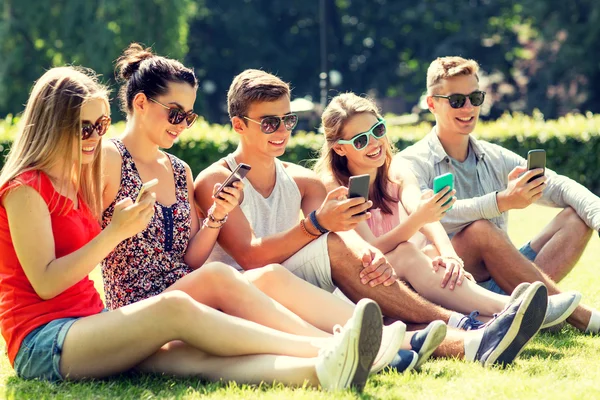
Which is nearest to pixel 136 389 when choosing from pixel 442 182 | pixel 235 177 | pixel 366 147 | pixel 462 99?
pixel 235 177

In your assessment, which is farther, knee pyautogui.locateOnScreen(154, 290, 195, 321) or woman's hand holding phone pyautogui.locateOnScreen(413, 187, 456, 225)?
woman's hand holding phone pyautogui.locateOnScreen(413, 187, 456, 225)

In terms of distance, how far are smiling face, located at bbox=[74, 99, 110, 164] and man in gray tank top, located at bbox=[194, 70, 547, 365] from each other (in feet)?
3.45

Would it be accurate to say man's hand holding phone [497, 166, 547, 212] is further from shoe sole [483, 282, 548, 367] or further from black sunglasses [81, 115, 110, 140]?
black sunglasses [81, 115, 110, 140]

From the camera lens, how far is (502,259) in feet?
17.9

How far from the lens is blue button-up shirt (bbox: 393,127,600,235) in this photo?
571 cm

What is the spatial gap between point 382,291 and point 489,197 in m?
1.14

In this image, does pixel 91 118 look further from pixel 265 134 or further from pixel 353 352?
pixel 353 352

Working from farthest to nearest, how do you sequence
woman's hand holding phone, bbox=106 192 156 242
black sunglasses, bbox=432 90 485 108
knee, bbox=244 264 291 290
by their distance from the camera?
black sunglasses, bbox=432 90 485 108, knee, bbox=244 264 291 290, woman's hand holding phone, bbox=106 192 156 242

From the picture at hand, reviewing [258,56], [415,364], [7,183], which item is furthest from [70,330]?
[258,56]

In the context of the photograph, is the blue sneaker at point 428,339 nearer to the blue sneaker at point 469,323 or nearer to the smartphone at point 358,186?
the blue sneaker at point 469,323

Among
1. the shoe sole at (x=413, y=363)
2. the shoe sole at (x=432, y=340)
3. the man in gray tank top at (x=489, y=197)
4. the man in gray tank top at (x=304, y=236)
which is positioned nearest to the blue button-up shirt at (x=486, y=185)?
the man in gray tank top at (x=489, y=197)

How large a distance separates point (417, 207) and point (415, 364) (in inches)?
43.9

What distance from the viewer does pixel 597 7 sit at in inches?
1289

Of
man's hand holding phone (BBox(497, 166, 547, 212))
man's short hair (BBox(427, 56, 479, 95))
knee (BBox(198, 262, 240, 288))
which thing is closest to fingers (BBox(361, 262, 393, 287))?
knee (BBox(198, 262, 240, 288))
